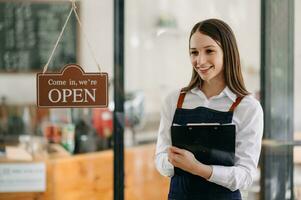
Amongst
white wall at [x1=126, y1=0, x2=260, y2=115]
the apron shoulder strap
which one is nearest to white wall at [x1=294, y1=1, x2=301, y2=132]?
white wall at [x1=126, y1=0, x2=260, y2=115]

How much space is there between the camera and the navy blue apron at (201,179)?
986 millimetres

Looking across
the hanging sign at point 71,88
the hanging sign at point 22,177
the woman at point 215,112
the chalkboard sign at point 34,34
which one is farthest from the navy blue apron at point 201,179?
the hanging sign at point 22,177

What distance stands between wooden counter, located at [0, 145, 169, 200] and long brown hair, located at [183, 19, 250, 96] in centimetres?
25

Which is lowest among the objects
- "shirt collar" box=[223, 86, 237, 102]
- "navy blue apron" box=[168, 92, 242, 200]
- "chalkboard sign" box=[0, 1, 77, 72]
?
"navy blue apron" box=[168, 92, 242, 200]

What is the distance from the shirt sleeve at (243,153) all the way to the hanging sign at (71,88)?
0.30 m

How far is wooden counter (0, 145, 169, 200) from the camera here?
127cm

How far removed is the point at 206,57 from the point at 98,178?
62 cm

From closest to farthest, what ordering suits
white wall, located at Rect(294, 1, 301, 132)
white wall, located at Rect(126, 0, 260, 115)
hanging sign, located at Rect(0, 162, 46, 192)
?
white wall, located at Rect(126, 0, 260, 115) → white wall, located at Rect(294, 1, 301, 132) → hanging sign, located at Rect(0, 162, 46, 192)

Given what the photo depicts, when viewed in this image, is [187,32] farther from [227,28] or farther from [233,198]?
[233,198]

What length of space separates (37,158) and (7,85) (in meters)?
0.26

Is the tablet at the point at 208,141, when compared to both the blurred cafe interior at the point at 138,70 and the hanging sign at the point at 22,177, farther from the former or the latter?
the hanging sign at the point at 22,177

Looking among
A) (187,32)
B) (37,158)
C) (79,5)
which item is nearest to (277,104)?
(187,32)

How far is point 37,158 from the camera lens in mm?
1666

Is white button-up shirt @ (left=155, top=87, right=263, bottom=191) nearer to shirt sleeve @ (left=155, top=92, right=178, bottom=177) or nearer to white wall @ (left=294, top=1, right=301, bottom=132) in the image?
shirt sleeve @ (left=155, top=92, right=178, bottom=177)
